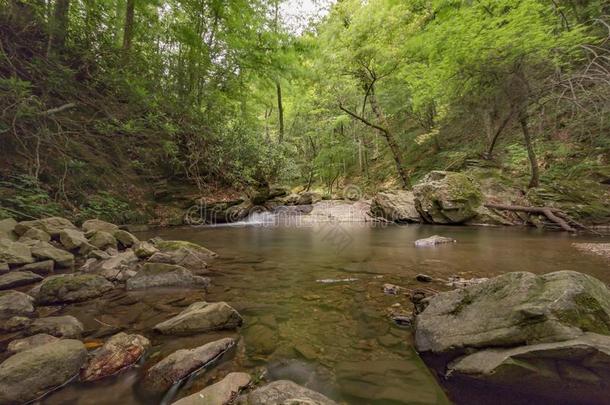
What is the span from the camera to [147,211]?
33.8 ft

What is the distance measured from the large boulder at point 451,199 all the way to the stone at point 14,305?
1097 centimetres

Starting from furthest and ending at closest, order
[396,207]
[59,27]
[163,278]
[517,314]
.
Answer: [396,207] < [59,27] < [163,278] < [517,314]

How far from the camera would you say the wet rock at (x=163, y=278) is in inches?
153

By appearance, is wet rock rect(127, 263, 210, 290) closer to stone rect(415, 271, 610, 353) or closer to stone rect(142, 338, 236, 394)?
stone rect(142, 338, 236, 394)

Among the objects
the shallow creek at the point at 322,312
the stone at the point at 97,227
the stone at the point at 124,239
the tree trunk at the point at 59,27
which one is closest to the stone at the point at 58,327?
the shallow creek at the point at 322,312

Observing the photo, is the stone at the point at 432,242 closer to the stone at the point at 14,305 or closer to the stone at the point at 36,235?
the stone at the point at 14,305

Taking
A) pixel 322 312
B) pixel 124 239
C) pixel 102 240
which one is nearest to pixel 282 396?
pixel 322 312

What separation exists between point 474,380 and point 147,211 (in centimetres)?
1087

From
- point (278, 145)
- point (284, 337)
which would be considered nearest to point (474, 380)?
point (284, 337)

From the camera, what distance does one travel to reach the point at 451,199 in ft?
34.0

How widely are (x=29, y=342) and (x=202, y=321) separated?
4.37ft

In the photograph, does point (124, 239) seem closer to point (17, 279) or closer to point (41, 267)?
point (41, 267)

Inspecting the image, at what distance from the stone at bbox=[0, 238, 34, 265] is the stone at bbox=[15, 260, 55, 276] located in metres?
0.14

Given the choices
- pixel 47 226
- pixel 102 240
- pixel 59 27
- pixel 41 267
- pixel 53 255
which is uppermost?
pixel 59 27
